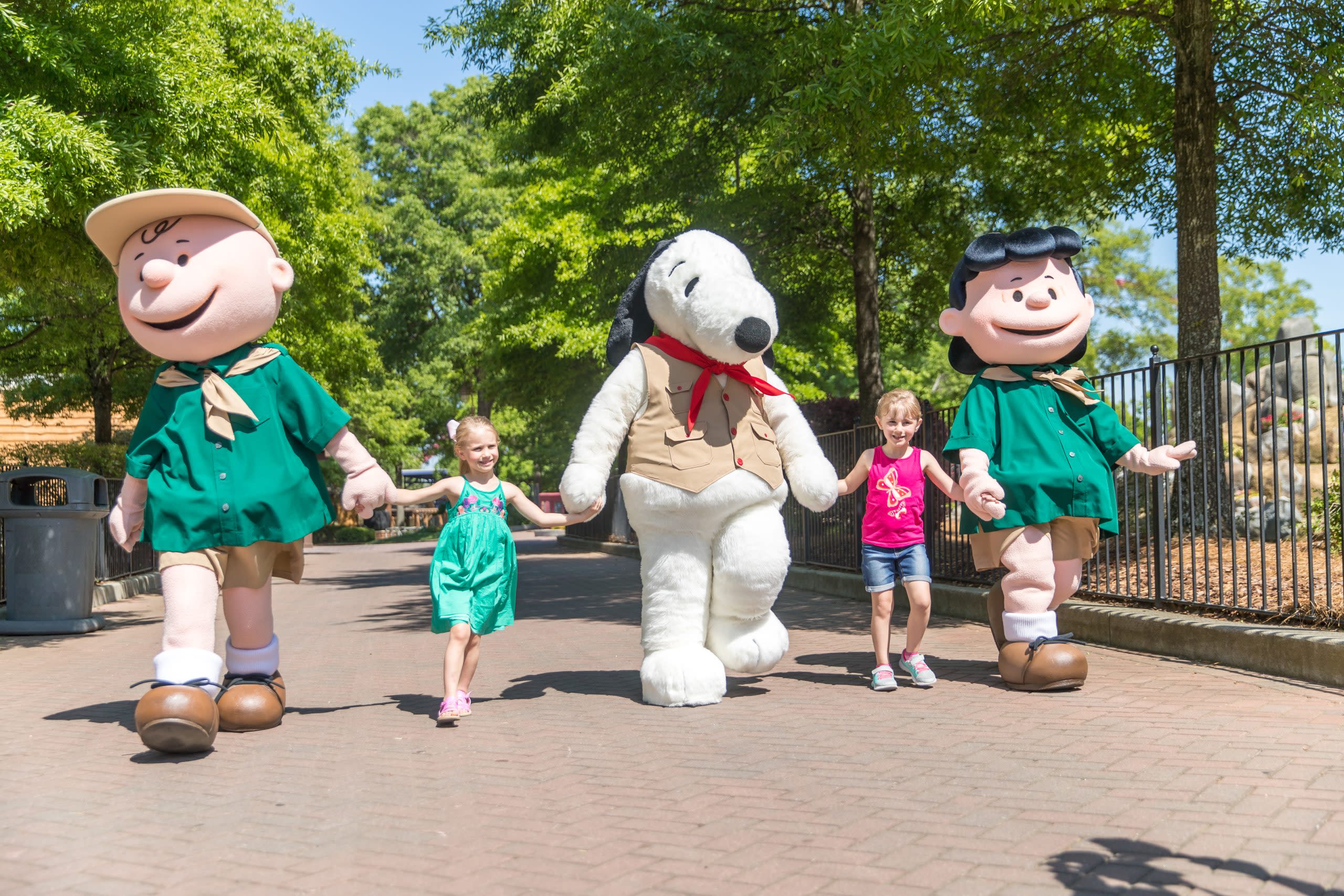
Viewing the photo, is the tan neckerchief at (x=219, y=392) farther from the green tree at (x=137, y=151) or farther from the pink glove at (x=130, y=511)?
the green tree at (x=137, y=151)

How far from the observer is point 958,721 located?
16.6 feet

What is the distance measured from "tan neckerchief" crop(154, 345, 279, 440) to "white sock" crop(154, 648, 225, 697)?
96cm

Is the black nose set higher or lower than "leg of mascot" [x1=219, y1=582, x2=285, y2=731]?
higher

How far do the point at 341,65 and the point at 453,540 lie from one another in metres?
12.2

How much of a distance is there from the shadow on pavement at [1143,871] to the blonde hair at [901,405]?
317 centimetres

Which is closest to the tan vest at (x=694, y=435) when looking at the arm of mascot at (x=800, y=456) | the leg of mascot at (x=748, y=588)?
the arm of mascot at (x=800, y=456)

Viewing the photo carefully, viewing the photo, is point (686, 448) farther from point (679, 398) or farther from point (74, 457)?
point (74, 457)

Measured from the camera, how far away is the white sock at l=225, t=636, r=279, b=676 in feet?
17.5

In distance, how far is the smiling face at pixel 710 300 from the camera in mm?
5590

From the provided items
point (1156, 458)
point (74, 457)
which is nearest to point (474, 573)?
point (1156, 458)

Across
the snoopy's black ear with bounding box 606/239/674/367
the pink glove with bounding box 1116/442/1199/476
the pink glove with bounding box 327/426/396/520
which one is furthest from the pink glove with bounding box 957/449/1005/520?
the pink glove with bounding box 327/426/396/520

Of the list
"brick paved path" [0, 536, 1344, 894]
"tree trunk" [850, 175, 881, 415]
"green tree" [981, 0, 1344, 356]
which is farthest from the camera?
"tree trunk" [850, 175, 881, 415]

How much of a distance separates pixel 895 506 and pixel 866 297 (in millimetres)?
8319

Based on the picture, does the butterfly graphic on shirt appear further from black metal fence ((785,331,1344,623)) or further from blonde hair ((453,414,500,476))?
blonde hair ((453,414,500,476))
